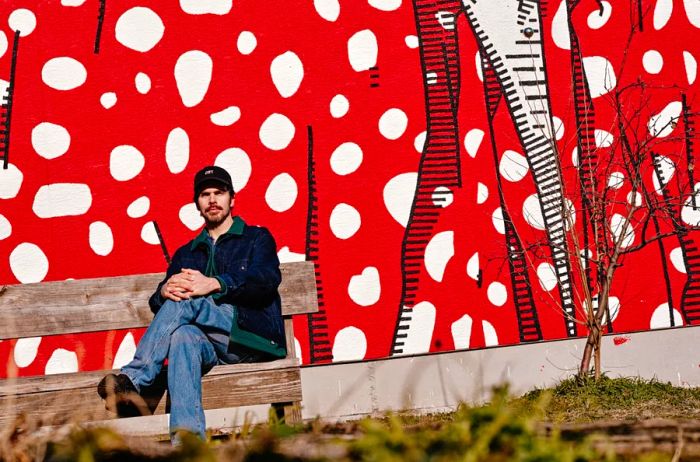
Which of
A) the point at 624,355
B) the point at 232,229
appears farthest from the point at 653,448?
the point at 624,355

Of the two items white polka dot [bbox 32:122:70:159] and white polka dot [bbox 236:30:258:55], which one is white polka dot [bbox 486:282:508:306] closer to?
white polka dot [bbox 236:30:258:55]

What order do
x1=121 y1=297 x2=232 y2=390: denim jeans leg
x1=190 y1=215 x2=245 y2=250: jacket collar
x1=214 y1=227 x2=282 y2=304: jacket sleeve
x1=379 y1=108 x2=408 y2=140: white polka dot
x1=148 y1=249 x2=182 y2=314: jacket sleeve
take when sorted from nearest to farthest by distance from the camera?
x1=121 y1=297 x2=232 y2=390: denim jeans leg
x1=214 y1=227 x2=282 y2=304: jacket sleeve
x1=148 y1=249 x2=182 y2=314: jacket sleeve
x1=190 y1=215 x2=245 y2=250: jacket collar
x1=379 y1=108 x2=408 y2=140: white polka dot

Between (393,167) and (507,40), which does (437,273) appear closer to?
(393,167)

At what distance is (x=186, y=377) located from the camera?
3.35 metres

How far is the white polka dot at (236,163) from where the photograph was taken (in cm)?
549

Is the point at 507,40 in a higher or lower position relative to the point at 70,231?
higher

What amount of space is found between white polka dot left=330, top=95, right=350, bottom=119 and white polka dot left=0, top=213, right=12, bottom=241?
218 centimetres

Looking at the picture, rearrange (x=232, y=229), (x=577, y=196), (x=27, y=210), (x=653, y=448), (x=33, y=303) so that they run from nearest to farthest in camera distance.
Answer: (x=653, y=448), (x=232, y=229), (x=33, y=303), (x=27, y=210), (x=577, y=196)

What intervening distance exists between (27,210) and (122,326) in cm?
138

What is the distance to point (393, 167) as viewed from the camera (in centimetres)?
556

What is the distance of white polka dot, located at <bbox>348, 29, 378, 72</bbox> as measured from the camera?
221 inches

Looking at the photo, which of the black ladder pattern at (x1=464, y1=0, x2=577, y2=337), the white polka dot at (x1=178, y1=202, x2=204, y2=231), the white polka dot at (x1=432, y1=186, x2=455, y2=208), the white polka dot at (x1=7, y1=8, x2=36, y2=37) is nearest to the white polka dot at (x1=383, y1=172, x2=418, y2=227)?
the white polka dot at (x1=432, y1=186, x2=455, y2=208)

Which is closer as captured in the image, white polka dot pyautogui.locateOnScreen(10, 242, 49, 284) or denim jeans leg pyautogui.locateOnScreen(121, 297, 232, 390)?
denim jeans leg pyautogui.locateOnScreen(121, 297, 232, 390)

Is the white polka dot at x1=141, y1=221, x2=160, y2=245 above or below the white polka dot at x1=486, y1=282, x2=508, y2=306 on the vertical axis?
above
